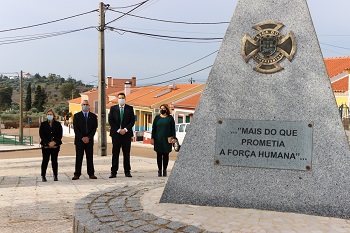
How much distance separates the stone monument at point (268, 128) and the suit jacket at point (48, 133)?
4.19 metres

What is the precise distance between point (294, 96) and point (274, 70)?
0.38 m

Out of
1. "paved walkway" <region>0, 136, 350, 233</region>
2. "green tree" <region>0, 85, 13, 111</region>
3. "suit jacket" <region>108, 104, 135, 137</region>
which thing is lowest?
"paved walkway" <region>0, 136, 350, 233</region>

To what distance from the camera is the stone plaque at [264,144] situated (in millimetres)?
5285

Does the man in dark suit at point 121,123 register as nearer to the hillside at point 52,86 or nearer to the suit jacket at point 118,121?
the suit jacket at point 118,121

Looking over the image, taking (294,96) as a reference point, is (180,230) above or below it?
below

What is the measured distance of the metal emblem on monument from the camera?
17.6ft

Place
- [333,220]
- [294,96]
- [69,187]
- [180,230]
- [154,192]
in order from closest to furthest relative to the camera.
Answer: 1. [180,230]
2. [333,220]
3. [294,96]
4. [154,192]
5. [69,187]

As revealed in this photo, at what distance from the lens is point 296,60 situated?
5.35m

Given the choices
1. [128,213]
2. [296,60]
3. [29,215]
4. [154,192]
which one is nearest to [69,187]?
[29,215]

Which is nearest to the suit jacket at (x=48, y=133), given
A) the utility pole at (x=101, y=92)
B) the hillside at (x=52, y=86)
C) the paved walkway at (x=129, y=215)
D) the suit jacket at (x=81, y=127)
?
the suit jacket at (x=81, y=127)

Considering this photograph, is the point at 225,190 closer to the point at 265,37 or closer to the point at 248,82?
the point at 248,82

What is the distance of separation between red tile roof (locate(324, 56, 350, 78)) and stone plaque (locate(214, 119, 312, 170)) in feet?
102

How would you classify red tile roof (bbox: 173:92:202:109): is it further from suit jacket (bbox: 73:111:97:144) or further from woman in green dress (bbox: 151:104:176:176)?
suit jacket (bbox: 73:111:97:144)

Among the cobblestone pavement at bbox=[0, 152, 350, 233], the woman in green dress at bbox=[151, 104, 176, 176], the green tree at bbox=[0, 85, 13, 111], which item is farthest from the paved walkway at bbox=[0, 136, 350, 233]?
the green tree at bbox=[0, 85, 13, 111]
